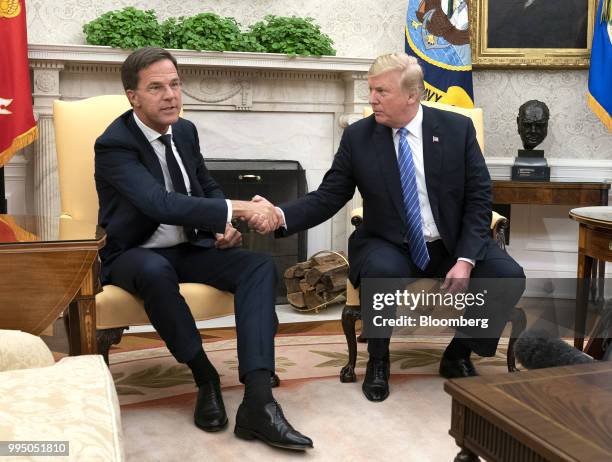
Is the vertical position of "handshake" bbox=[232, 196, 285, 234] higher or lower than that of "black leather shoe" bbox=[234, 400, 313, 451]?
higher

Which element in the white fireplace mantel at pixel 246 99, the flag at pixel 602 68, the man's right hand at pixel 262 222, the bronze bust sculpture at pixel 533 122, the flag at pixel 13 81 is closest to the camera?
the man's right hand at pixel 262 222

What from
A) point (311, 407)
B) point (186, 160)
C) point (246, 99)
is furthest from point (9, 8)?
point (311, 407)

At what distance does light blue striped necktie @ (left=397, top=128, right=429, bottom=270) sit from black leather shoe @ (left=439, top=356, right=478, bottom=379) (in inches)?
20.0

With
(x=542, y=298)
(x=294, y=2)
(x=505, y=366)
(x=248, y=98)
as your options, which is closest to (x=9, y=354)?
(x=505, y=366)

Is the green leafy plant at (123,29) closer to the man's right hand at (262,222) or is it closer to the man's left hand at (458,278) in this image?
the man's right hand at (262,222)

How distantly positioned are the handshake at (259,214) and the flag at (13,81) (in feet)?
6.24

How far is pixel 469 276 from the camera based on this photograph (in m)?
3.23

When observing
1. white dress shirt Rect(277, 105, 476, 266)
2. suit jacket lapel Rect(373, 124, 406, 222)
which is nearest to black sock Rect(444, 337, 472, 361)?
white dress shirt Rect(277, 105, 476, 266)

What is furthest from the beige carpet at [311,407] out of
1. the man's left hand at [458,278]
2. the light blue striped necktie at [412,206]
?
the light blue striped necktie at [412,206]

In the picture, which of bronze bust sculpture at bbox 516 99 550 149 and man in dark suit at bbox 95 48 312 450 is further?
bronze bust sculpture at bbox 516 99 550 149

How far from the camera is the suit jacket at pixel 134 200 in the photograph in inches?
115

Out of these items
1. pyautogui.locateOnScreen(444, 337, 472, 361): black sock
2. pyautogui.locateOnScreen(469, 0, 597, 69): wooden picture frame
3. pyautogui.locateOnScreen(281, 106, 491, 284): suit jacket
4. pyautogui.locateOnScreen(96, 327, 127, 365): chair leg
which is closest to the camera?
pyautogui.locateOnScreen(96, 327, 127, 365): chair leg

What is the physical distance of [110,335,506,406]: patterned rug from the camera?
3387 mm

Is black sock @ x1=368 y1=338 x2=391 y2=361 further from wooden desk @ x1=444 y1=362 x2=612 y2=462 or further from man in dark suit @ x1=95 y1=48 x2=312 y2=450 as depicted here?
wooden desk @ x1=444 y1=362 x2=612 y2=462
